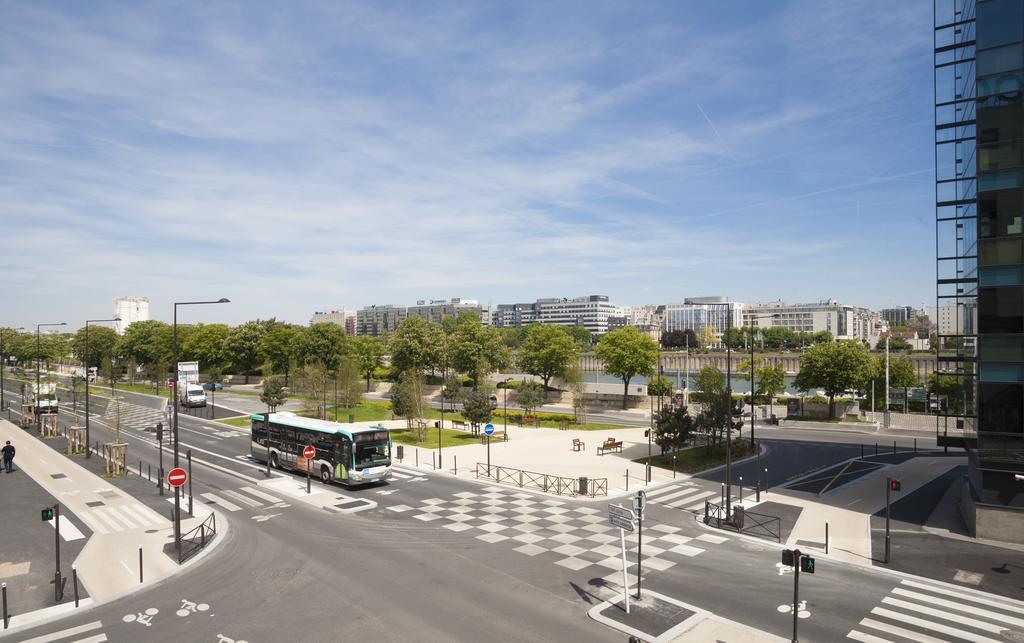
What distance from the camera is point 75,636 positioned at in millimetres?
14633

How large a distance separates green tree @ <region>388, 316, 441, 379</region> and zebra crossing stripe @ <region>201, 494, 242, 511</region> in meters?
50.9

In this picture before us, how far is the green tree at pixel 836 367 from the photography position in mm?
59281

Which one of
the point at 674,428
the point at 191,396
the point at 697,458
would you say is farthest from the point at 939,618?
the point at 191,396

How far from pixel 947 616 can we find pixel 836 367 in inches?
1929

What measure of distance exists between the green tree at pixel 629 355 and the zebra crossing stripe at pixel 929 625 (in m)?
54.3

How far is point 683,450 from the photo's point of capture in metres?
44.2

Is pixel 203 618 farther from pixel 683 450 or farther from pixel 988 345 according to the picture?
pixel 683 450

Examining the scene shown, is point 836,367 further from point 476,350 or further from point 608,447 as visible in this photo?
point 476,350

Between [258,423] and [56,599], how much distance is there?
69.0 feet

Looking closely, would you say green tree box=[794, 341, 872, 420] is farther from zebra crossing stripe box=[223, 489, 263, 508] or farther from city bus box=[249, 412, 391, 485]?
zebra crossing stripe box=[223, 489, 263, 508]

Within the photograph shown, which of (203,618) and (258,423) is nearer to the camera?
(203,618)

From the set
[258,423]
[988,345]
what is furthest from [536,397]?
[988,345]

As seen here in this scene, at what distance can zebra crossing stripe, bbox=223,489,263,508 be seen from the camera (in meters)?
27.7

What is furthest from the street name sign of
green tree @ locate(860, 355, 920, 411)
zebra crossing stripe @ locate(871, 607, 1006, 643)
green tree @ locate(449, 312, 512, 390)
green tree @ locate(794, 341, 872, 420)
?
green tree @ locate(449, 312, 512, 390)
